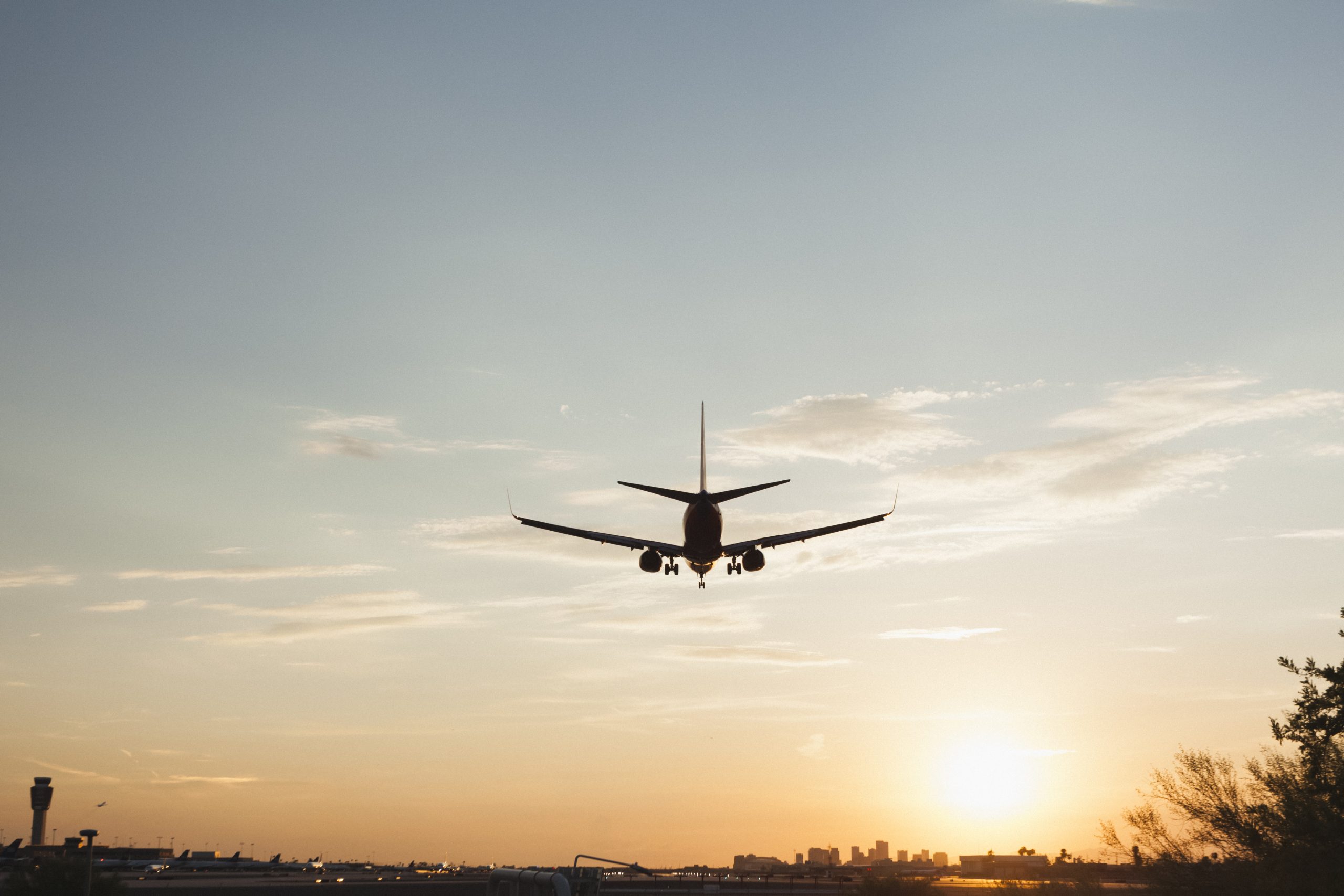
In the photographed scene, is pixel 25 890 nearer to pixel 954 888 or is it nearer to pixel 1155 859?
pixel 954 888

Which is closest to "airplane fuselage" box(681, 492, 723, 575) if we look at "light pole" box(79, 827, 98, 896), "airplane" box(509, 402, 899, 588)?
"airplane" box(509, 402, 899, 588)

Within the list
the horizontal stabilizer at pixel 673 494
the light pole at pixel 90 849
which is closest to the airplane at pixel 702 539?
the horizontal stabilizer at pixel 673 494

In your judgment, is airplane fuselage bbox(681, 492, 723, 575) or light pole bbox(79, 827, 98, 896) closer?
airplane fuselage bbox(681, 492, 723, 575)

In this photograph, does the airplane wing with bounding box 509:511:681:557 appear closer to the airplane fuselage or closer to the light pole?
the airplane fuselage

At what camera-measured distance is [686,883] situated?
118 m

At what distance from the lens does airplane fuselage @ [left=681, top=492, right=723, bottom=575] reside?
220ft

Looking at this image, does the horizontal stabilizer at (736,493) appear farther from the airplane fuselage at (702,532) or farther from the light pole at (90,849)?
the light pole at (90,849)

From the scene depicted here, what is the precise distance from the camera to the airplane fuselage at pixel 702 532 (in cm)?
6712

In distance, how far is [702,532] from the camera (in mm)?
67125

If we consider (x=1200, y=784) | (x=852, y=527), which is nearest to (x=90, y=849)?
(x=852, y=527)

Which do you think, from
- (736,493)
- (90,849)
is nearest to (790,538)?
(736,493)

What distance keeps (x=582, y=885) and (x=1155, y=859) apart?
110ft

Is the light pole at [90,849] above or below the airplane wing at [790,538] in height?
below

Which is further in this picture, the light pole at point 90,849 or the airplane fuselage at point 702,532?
the light pole at point 90,849
